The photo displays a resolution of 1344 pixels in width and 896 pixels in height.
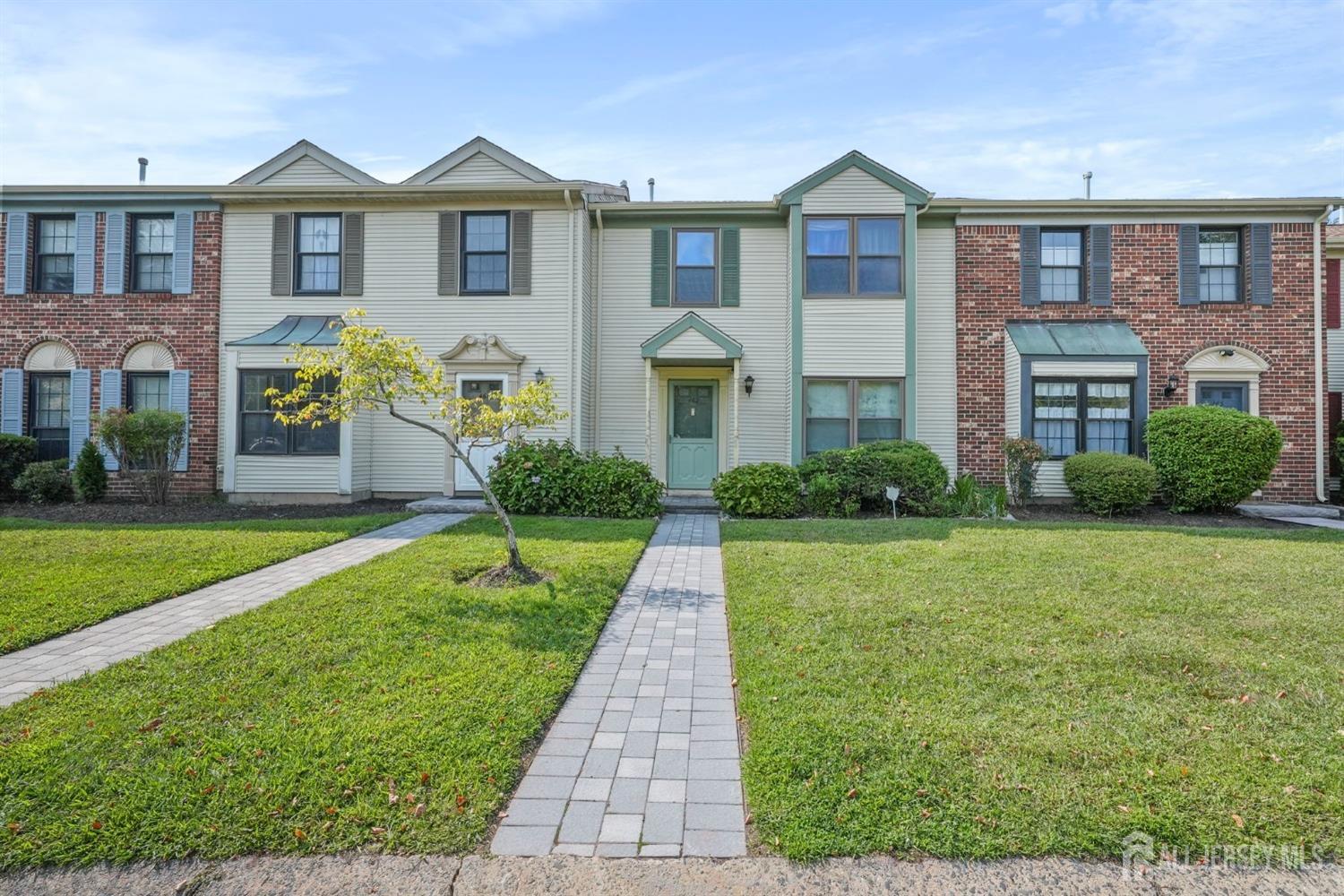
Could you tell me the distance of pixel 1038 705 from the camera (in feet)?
11.5

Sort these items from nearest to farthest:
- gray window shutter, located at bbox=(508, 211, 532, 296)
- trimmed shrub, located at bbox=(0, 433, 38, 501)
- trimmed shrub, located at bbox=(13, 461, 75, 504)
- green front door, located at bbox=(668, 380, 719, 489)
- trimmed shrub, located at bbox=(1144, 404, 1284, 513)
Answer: trimmed shrub, located at bbox=(1144, 404, 1284, 513) → trimmed shrub, located at bbox=(13, 461, 75, 504) → trimmed shrub, located at bbox=(0, 433, 38, 501) → gray window shutter, located at bbox=(508, 211, 532, 296) → green front door, located at bbox=(668, 380, 719, 489)

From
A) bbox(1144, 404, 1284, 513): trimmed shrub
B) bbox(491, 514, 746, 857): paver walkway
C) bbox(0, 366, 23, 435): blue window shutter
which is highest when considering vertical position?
bbox(0, 366, 23, 435): blue window shutter

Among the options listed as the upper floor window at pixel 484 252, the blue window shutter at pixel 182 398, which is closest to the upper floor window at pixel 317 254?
the upper floor window at pixel 484 252

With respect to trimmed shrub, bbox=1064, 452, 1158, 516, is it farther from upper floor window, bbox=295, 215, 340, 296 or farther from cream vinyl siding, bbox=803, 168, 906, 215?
upper floor window, bbox=295, 215, 340, 296

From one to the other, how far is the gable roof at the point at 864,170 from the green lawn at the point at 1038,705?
7633 mm

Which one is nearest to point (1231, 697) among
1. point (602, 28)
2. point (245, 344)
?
point (602, 28)

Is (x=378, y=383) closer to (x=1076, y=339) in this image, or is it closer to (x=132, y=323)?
(x=132, y=323)

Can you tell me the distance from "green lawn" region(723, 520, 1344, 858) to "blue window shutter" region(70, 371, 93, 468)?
12732mm

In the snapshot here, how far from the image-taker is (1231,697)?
11.9 feet

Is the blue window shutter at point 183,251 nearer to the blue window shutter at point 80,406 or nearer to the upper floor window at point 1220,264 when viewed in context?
the blue window shutter at point 80,406

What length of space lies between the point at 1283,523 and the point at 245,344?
16.6 meters

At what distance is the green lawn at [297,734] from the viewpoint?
248 centimetres

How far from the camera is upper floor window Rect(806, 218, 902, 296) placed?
486 inches

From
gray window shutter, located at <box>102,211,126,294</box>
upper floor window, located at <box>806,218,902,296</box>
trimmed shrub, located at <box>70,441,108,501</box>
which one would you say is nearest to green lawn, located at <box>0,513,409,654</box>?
trimmed shrub, located at <box>70,441,108,501</box>
